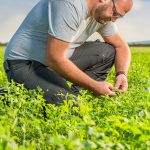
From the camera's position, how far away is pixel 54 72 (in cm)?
590

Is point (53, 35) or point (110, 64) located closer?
point (53, 35)

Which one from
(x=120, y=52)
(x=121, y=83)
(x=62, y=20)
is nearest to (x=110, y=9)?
(x=62, y=20)

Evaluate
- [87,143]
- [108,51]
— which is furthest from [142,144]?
[108,51]

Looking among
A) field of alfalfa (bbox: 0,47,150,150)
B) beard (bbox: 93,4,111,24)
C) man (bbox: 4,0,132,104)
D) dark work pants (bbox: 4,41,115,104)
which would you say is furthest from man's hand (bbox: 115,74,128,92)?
beard (bbox: 93,4,111,24)

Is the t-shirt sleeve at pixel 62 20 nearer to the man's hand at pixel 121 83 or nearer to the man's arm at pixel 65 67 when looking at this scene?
the man's arm at pixel 65 67

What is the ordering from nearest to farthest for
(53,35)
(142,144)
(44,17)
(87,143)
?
(87,143), (142,144), (53,35), (44,17)

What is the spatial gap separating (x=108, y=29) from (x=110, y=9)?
1.13m

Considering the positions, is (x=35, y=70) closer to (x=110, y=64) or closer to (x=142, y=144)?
(x=110, y=64)

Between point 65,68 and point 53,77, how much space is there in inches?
17.5

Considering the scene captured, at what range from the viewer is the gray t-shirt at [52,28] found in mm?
5152

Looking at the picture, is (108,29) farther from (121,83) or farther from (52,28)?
(52,28)

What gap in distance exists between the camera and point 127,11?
212 inches

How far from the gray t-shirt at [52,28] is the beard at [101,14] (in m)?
0.11

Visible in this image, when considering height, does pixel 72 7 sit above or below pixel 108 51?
above
